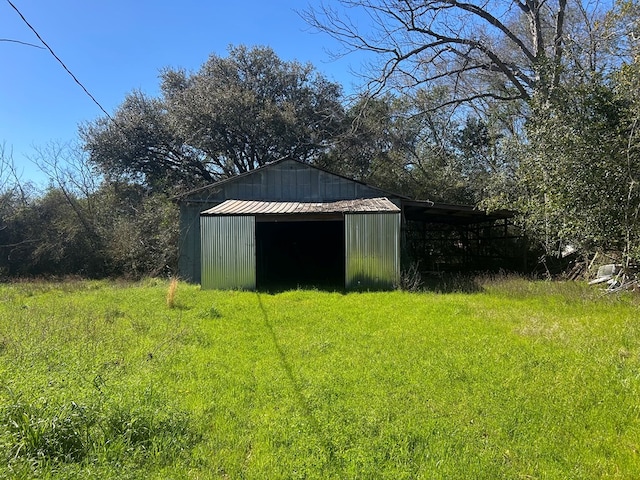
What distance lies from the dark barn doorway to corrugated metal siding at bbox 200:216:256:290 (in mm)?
3861

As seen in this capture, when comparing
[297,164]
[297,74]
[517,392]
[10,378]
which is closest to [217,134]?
[297,74]

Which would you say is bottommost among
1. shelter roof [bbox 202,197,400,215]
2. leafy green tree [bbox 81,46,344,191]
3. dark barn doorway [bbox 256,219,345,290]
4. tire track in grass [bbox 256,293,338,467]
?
tire track in grass [bbox 256,293,338,467]

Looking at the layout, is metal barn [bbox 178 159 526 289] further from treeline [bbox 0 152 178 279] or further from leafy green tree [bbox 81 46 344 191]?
leafy green tree [bbox 81 46 344 191]

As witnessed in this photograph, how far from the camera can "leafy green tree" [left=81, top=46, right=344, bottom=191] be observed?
772 inches

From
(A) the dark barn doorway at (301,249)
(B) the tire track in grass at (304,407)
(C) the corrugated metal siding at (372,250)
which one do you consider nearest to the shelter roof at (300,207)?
(C) the corrugated metal siding at (372,250)

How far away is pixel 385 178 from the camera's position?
20.4 m

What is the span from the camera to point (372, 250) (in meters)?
10.9

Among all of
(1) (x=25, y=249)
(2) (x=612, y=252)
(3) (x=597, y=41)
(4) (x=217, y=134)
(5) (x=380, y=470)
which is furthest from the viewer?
(4) (x=217, y=134)

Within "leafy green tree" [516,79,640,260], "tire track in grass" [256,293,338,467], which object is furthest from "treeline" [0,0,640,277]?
"tire track in grass" [256,293,338,467]

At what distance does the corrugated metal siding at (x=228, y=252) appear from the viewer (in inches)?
438

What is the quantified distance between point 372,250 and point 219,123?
40.2 ft

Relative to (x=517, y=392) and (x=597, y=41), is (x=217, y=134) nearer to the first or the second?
(x=597, y=41)

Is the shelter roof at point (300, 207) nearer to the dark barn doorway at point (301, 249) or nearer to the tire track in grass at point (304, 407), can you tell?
the dark barn doorway at point (301, 249)

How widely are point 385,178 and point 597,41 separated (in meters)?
13.0
